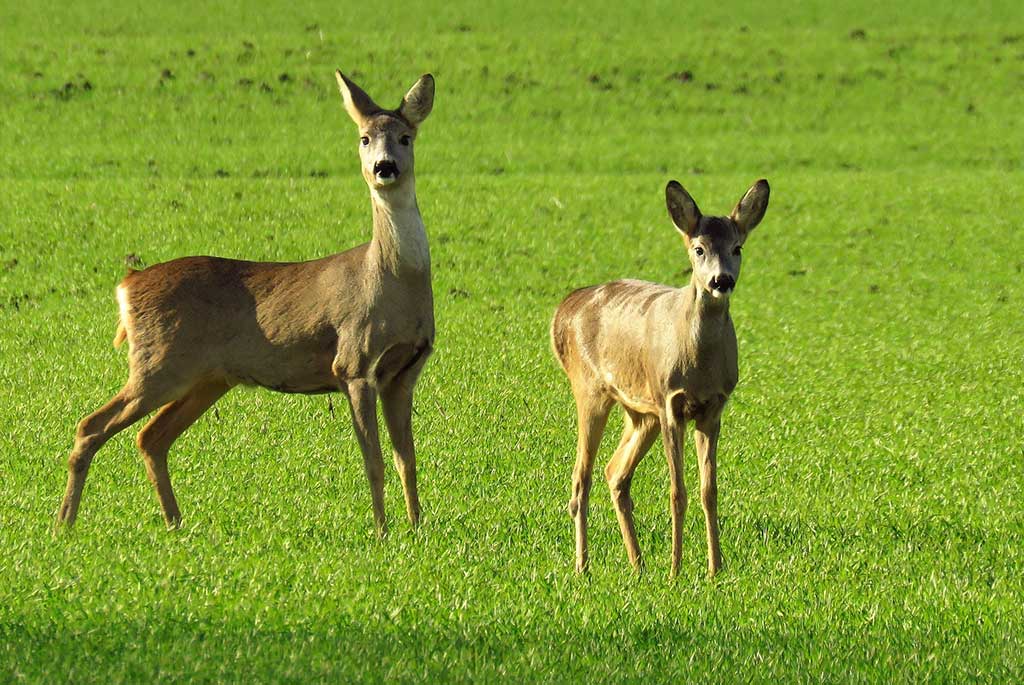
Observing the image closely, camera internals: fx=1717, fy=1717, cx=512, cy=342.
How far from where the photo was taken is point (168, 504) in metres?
10.4

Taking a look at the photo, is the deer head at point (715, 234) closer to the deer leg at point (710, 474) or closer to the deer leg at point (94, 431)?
the deer leg at point (710, 474)

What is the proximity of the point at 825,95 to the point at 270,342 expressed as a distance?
2425 cm

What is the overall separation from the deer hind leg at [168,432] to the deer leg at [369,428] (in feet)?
3.49

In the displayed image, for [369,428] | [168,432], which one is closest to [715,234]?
[369,428]

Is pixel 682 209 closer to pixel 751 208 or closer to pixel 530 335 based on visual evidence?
pixel 751 208

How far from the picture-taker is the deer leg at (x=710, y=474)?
350 inches

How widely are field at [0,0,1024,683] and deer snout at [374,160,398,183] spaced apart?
2.07 metres

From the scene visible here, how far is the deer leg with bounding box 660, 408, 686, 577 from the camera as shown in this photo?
28.8 feet

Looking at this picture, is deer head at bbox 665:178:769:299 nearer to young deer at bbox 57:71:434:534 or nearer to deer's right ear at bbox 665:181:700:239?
deer's right ear at bbox 665:181:700:239

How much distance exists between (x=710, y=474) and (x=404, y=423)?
6.74 ft

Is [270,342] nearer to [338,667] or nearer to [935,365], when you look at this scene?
[338,667]

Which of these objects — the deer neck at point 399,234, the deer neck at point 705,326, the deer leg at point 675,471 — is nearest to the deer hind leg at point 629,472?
the deer leg at point 675,471

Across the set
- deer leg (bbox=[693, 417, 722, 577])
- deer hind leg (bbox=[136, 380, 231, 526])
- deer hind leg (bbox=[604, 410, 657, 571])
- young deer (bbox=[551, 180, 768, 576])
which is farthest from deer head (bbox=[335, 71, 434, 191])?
deer leg (bbox=[693, 417, 722, 577])

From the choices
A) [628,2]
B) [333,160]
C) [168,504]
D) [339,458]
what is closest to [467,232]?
[333,160]
